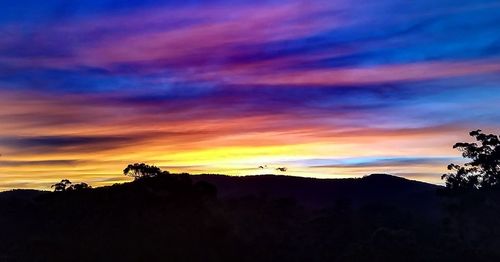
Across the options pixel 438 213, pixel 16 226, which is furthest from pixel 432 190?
pixel 16 226

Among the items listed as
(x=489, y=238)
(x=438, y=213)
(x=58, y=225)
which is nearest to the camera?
(x=58, y=225)

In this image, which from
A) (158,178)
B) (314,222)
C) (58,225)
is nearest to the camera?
(58,225)

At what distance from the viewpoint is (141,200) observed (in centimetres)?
5503

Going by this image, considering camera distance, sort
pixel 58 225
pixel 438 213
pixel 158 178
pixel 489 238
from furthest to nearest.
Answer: pixel 438 213 → pixel 489 238 → pixel 158 178 → pixel 58 225

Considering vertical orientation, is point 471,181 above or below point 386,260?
above

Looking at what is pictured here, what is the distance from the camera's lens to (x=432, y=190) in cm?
17550

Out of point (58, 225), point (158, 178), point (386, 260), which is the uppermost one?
point (158, 178)

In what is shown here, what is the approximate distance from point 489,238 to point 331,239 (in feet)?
58.2

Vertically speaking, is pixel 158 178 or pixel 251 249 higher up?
pixel 158 178

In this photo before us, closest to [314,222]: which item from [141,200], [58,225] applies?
[141,200]

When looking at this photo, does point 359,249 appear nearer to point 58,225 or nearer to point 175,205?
point 175,205

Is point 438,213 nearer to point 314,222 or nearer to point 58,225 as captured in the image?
point 314,222

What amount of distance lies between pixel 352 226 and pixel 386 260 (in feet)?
52.3

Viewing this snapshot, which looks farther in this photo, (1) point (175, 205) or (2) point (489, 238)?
(2) point (489, 238)
